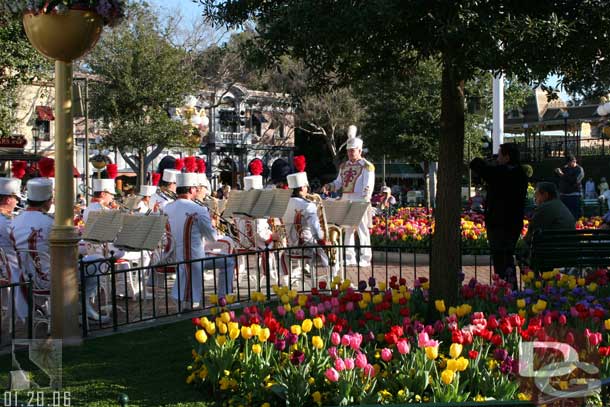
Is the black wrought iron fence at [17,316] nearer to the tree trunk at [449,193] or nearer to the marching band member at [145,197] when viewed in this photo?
the tree trunk at [449,193]

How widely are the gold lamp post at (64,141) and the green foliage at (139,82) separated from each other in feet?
94.2

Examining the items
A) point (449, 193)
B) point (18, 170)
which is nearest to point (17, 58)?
point (18, 170)

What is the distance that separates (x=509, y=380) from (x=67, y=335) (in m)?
4.04

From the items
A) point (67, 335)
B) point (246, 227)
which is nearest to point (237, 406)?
point (67, 335)

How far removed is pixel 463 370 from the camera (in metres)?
4.83

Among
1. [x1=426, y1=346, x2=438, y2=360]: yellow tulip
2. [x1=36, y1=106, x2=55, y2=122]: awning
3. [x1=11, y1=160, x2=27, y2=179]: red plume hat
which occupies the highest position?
[x1=36, y1=106, x2=55, y2=122]: awning

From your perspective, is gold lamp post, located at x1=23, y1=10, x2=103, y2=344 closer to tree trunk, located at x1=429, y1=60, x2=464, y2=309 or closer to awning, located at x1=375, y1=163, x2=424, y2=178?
tree trunk, located at x1=429, y1=60, x2=464, y2=309

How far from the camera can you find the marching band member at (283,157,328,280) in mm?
11203

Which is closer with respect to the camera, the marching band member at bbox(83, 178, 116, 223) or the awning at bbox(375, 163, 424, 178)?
the marching band member at bbox(83, 178, 116, 223)

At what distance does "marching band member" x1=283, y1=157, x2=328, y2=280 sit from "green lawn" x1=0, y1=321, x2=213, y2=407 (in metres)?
3.51

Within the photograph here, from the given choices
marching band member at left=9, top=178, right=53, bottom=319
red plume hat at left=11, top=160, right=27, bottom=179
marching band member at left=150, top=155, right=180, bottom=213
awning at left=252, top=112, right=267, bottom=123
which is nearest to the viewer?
marching band member at left=9, top=178, right=53, bottom=319

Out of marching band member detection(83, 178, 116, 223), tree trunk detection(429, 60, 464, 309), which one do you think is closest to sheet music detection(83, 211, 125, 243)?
marching band member detection(83, 178, 116, 223)

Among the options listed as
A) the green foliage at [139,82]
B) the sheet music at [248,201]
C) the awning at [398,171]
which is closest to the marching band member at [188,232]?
the sheet music at [248,201]

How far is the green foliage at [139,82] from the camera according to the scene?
35250mm
